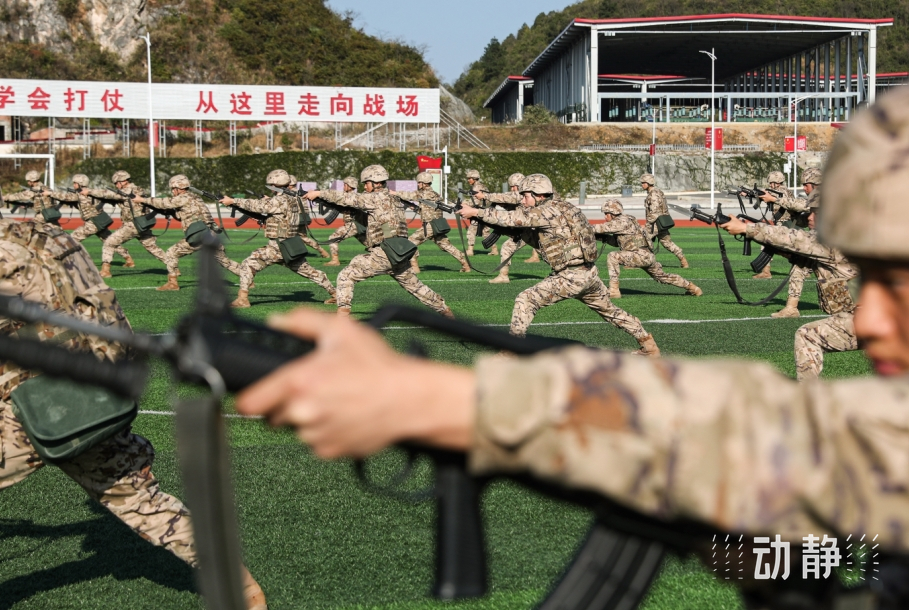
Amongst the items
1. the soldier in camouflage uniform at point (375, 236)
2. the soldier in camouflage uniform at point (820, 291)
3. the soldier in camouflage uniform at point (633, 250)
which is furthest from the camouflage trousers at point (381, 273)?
the soldier in camouflage uniform at point (820, 291)

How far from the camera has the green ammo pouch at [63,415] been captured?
351 cm

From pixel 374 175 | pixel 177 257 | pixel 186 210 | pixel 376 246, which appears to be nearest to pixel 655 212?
pixel 374 175

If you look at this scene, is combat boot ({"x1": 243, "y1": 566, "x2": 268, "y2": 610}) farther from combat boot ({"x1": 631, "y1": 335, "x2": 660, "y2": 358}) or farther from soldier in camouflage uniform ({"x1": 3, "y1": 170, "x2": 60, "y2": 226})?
soldier in camouflage uniform ({"x1": 3, "y1": 170, "x2": 60, "y2": 226})

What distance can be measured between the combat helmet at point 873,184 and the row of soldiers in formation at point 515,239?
4453 mm

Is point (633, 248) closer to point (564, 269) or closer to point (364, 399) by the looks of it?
point (564, 269)

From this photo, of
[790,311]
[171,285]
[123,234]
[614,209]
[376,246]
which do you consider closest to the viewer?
[790,311]

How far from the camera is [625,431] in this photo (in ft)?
3.91

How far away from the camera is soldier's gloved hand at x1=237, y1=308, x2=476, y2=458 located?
119 centimetres

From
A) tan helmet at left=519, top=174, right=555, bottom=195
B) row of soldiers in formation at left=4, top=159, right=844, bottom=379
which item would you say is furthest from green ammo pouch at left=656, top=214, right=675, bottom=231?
tan helmet at left=519, top=174, right=555, bottom=195

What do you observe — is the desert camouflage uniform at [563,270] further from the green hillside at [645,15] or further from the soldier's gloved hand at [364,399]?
the green hillside at [645,15]

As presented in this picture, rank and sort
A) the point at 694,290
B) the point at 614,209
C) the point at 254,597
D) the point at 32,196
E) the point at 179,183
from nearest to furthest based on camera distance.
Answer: the point at 254,597
the point at 694,290
the point at 614,209
the point at 179,183
the point at 32,196

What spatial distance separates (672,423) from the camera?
1.19 meters

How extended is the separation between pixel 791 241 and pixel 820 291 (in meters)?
0.67

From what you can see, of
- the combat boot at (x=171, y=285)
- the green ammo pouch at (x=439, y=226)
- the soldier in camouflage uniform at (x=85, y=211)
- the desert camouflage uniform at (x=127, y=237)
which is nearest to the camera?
the combat boot at (x=171, y=285)
